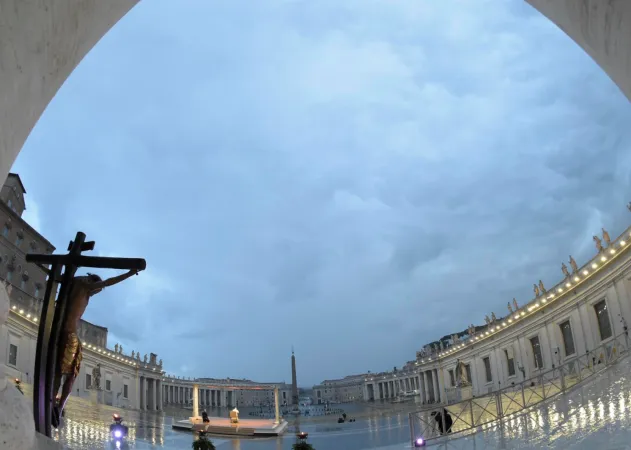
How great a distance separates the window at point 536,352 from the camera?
42.9 meters

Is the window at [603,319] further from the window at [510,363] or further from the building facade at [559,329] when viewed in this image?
the window at [510,363]

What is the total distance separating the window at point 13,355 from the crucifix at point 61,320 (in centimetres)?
3901

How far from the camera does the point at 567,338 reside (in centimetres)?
3838

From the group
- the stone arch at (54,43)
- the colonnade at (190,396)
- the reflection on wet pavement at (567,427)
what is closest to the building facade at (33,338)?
the colonnade at (190,396)

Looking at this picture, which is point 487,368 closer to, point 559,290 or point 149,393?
point 559,290

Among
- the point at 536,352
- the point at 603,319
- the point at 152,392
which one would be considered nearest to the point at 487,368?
the point at 536,352

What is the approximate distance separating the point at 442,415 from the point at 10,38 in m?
16.9

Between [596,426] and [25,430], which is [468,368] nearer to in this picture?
[596,426]

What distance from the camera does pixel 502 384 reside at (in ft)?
164

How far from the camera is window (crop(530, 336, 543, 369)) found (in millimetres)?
42875

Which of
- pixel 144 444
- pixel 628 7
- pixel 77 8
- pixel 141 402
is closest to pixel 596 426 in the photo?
pixel 628 7

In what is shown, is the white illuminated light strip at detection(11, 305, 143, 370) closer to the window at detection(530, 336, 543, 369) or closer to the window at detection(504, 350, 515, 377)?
the window at detection(530, 336, 543, 369)

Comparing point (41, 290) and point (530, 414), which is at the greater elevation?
point (41, 290)

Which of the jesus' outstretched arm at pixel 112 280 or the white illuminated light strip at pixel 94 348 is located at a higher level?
the white illuminated light strip at pixel 94 348
